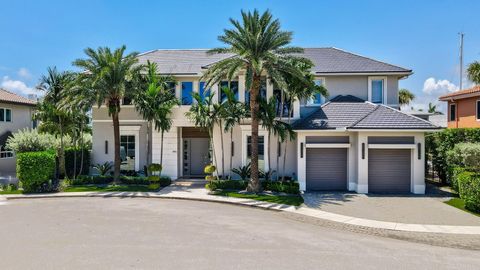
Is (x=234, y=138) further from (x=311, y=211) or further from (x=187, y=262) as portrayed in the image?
(x=187, y=262)

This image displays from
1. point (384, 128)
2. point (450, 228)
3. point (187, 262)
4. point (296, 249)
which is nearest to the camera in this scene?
point (187, 262)

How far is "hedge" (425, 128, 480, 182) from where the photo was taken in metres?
18.9

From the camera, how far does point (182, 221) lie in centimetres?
1190

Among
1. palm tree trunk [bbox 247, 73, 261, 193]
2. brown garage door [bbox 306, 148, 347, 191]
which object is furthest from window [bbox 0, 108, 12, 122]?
brown garage door [bbox 306, 148, 347, 191]

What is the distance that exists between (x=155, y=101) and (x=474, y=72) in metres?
24.0

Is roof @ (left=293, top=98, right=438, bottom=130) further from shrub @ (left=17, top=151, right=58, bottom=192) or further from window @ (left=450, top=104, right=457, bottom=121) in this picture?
shrub @ (left=17, top=151, right=58, bottom=192)

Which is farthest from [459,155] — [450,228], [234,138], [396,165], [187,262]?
[187,262]

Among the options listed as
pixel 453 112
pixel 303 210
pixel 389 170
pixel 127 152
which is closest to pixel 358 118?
pixel 389 170

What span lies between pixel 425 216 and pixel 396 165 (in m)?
5.34

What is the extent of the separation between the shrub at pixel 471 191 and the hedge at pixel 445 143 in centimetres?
422

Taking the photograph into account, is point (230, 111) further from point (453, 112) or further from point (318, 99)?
point (453, 112)

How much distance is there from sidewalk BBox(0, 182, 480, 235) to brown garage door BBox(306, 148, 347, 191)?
4568mm

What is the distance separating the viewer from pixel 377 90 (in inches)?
858

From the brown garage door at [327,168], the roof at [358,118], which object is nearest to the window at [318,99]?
the roof at [358,118]
